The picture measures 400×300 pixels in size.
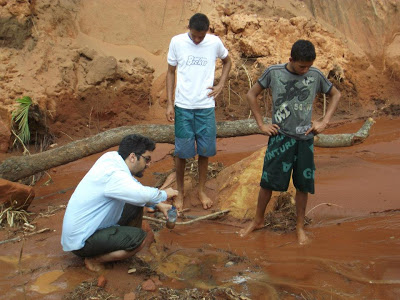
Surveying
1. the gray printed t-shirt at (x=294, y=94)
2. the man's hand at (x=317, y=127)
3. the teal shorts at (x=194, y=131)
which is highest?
the gray printed t-shirt at (x=294, y=94)

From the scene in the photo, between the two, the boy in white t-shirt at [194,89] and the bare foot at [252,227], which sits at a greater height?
the boy in white t-shirt at [194,89]

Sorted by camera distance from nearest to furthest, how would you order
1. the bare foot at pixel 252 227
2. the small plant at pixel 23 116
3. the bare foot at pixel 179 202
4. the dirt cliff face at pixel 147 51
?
the bare foot at pixel 252 227
the bare foot at pixel 179 202
the small plant at pixel 23 116
the dirt cliff face at pixel 147 51

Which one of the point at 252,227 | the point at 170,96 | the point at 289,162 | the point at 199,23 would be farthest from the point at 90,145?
the point at 289,162

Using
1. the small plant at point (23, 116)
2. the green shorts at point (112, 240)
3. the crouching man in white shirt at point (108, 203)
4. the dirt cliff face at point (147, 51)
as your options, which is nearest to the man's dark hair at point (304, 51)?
the crouching man in white shirt at point (108, 203)

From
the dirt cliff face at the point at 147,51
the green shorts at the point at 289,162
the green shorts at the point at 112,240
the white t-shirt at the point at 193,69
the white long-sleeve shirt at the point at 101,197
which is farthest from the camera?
the dirt cliff face at the point at 147,51

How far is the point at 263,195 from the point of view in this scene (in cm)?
416

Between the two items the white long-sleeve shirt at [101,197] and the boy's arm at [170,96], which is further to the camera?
the boy's arm at [170,96]

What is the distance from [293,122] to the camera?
3.82m

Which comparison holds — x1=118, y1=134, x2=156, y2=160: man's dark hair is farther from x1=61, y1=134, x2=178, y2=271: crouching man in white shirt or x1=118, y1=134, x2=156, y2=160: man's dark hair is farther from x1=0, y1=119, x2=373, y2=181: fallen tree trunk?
x1=0, y1=119, x2=373, y2=181: fallen tree trunk

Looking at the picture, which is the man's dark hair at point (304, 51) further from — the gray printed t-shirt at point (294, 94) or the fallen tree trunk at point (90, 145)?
the fallen tree trunk at point (90, 145)

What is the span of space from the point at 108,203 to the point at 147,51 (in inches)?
257

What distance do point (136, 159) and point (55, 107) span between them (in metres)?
5.17

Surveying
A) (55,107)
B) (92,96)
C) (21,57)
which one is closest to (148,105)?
(92,96)

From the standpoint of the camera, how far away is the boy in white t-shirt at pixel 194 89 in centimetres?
457
